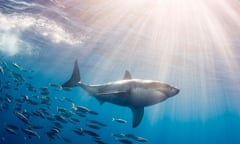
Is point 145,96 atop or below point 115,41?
below

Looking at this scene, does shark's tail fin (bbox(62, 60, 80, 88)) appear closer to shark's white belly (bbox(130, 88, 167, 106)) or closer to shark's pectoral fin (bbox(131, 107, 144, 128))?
shark's pectoral fin (bbox(131, 107, 144, 128))

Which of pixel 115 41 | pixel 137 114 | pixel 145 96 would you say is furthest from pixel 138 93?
pixel 115 41

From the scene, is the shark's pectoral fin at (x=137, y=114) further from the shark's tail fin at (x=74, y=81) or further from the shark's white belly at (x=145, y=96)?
the shark's tail fin at (x=74, y=81)

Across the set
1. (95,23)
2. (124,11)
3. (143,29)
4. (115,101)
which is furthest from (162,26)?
(115,101)

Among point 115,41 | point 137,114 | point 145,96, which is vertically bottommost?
point 137,114

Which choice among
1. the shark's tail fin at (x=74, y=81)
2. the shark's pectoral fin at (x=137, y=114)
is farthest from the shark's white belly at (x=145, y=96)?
the shark's tail fin at (x=74, y=81)

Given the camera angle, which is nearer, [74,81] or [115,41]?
[74,81]

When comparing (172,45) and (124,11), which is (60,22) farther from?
(172,45)

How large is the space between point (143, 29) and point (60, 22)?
25.7 ft

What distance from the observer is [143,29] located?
22703 millimetres

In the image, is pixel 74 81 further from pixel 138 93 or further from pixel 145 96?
pixel 145 96

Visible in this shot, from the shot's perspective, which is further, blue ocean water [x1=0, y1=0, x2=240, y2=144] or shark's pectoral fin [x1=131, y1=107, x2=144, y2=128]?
blue ocean water [x1=0, y1=0, x2=240, y2=144]

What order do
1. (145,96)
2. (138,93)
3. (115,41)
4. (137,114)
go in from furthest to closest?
(115,41)
(137,114)
(138,93)
(145,96)

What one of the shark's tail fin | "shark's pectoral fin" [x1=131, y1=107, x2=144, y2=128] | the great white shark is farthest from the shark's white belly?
the shark's tail fin
